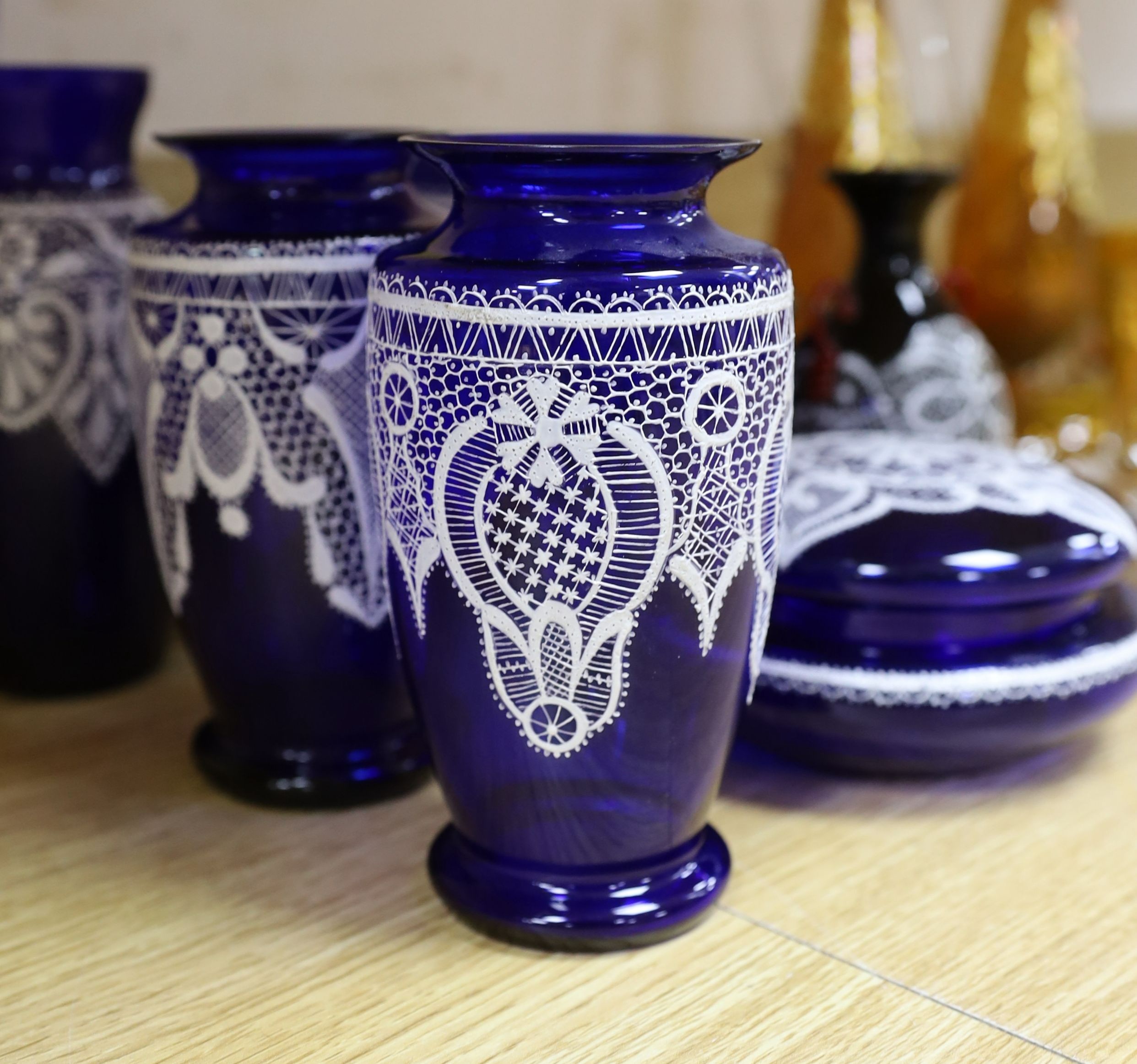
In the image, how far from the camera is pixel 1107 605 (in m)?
0.74

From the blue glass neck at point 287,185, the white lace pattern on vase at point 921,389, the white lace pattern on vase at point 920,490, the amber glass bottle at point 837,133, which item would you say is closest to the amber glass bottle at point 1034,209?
the amber glass bottle at point 837,133

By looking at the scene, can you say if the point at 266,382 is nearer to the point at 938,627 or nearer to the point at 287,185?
the point at 287,185

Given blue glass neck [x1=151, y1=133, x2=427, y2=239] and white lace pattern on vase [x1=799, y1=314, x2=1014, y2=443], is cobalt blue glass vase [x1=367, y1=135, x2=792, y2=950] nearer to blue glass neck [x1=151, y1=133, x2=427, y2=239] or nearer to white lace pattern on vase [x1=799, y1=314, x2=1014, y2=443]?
blue glass neck [x1=151, y1=133, x2=427, y2=239]

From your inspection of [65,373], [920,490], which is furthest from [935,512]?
[65,373]

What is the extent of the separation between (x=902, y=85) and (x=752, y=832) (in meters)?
0.79

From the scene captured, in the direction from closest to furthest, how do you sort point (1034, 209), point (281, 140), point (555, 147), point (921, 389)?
point (555, 147) < point (281, 140) < point (921, 389) < point (1034, 209)

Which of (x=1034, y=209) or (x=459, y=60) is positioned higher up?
(x=459, y=60)

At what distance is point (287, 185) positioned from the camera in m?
0.64

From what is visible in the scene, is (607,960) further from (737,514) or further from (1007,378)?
(1007,378)

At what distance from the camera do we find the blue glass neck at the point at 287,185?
0.63 meters

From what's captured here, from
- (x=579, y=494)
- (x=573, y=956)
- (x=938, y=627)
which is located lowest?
(x=573, y=956)

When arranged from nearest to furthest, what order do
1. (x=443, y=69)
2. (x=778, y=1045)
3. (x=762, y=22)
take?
(x=778, y=1045) < (x=443, y=69) < (x=762, y=22)

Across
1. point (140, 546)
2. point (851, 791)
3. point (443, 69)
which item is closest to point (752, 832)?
point (851, 791)

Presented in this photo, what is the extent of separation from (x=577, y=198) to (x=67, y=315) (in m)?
0.37
